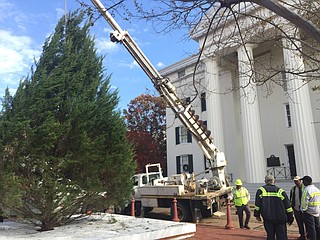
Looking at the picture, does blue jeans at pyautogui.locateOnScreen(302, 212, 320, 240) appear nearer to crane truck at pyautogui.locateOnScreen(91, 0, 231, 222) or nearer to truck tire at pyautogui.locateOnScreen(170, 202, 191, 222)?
crane truck at pyautogui.locateOnScreen(91, 0, 231, 222)

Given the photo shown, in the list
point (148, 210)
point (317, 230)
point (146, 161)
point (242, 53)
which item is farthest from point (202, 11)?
point (146, 161)

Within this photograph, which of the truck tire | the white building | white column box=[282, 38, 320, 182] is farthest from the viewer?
the white building

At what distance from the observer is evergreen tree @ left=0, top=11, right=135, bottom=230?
23.1 feet

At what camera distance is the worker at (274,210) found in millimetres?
6230

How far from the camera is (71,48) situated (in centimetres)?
877

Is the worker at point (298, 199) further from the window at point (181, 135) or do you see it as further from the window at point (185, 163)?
the window at point (181, 135)

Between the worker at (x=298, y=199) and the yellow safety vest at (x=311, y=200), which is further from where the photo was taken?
the worker at (x=298, y=199)

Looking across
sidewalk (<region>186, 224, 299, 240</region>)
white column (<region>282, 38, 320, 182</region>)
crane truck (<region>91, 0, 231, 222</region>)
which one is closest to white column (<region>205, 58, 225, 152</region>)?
white column (<region>282, 38, 320, 182</region>)

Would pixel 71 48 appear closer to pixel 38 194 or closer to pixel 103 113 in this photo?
pixel 103 113

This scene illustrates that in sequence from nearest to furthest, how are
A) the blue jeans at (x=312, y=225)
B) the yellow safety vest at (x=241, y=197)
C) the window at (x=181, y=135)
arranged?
the blue jeans at (x=312, y=225), the yellow safety vest at (x=241, y=197), the window at (x=181, y=135)

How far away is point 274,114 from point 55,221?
59.8 ft

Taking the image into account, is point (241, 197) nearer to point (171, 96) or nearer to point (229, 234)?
point (229, 234)

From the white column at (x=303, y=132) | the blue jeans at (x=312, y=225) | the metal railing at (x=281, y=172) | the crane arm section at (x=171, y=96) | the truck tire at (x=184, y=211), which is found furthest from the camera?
the metal railing at (x=281, y=172)

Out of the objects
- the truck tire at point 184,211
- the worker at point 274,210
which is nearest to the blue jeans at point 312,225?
the worker at point 274,210
